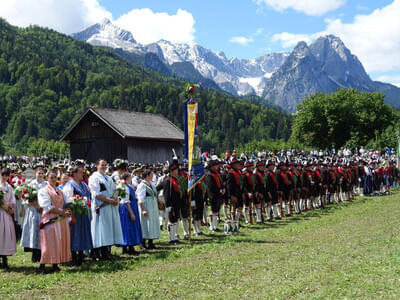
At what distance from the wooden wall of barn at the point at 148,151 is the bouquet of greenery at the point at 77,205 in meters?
31.2

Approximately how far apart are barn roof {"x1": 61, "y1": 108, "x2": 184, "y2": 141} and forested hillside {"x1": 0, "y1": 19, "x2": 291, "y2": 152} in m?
92.7

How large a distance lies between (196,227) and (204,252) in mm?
3189

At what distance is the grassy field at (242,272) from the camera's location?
24.1 feet

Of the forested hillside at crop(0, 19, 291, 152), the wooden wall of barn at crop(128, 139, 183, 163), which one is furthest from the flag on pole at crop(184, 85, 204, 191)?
the forested hillside at crop(0, 19, 291, 152)

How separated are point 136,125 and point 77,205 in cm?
3382

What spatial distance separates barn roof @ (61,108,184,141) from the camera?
40.9 meters

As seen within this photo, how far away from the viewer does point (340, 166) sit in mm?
25562

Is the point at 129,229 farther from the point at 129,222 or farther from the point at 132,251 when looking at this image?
the point at 132,251

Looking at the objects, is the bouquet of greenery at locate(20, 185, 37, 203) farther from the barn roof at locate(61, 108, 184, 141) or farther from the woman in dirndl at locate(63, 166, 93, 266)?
the barn roof at locate(61, 108, 184, 141)

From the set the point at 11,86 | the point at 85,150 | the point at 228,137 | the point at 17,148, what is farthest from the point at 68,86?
the point at 85,150

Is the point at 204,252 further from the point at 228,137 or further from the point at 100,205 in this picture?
the point at 228,137

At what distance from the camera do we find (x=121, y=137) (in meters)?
41.6

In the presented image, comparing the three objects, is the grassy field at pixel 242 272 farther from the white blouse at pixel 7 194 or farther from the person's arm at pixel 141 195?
the white blouse at pixel 7 194

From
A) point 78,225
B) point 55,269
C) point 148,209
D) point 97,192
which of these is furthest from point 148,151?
point 55,269
